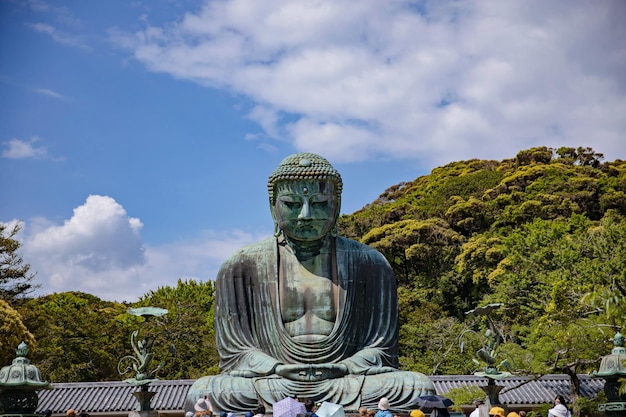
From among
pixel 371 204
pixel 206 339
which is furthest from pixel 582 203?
pixel 206 339

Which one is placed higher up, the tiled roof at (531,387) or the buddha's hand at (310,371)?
the tiled roof at (531,387)

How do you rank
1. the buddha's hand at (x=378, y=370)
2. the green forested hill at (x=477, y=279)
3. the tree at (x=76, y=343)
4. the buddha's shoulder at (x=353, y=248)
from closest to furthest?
the buddha's hand at (x=378, y=370), the buddha's shoulder at (x=353, y=248), the green forested hill at (x=477, y=279), the tree at (x=76, y=343)

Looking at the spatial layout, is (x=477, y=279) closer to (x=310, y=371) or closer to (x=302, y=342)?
(x=302, y=342)

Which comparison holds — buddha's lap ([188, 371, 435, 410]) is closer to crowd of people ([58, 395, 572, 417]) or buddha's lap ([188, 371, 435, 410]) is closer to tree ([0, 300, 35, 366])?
crowd of people ([58, 395, 572, 417])

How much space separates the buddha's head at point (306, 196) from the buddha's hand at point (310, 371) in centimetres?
193

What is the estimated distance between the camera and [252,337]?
12992 mm

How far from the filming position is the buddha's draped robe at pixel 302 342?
11.7 metres

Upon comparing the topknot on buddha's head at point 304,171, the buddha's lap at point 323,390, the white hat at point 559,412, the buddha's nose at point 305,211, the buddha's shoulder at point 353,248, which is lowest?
the white hat at point 559,412

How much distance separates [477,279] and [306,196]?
25717mm

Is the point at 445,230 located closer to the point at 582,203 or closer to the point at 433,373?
the point at 582,203

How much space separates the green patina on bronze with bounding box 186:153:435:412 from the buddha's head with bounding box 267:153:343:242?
1 cm

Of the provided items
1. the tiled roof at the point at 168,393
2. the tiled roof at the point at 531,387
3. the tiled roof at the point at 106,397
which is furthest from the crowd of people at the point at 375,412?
the tiled roof at the point at 106,397

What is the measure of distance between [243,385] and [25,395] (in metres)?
2.72

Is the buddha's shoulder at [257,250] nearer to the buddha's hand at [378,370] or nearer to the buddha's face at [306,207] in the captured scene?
the buddha's face at [306,207]
